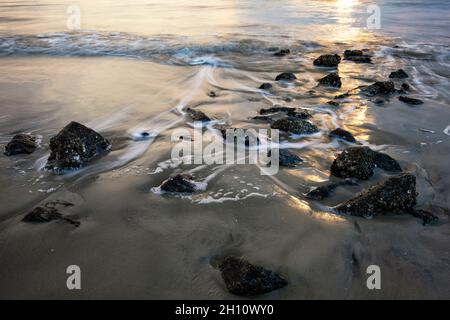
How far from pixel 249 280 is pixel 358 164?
2.07 meters

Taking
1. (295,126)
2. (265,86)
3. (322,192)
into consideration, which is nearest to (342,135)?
(295,126)

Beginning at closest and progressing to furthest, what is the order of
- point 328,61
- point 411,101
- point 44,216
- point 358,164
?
1. point 44,216
2. point 358,164
3. point 411,101
4. point 328,61

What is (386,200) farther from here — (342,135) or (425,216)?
(342,135)

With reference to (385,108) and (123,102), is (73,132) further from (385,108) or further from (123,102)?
(385,108)

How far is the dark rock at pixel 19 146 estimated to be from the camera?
15.3 ft

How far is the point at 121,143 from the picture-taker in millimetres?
5133

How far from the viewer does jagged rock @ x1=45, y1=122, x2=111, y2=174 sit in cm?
432

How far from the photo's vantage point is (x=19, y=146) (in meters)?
4.71

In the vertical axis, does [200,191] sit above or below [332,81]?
below

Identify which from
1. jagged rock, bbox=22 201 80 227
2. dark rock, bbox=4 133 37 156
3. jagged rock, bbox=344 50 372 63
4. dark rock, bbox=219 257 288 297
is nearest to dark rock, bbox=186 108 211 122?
dark rock, bbox=4 133 37 156

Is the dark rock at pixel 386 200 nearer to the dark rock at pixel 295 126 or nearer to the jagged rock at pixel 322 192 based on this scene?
the jagged rock at pixel 322 192

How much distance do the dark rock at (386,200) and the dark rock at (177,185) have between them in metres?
1.44

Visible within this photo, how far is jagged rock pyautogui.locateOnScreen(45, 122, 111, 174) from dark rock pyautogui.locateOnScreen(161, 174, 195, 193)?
1.14 meters
